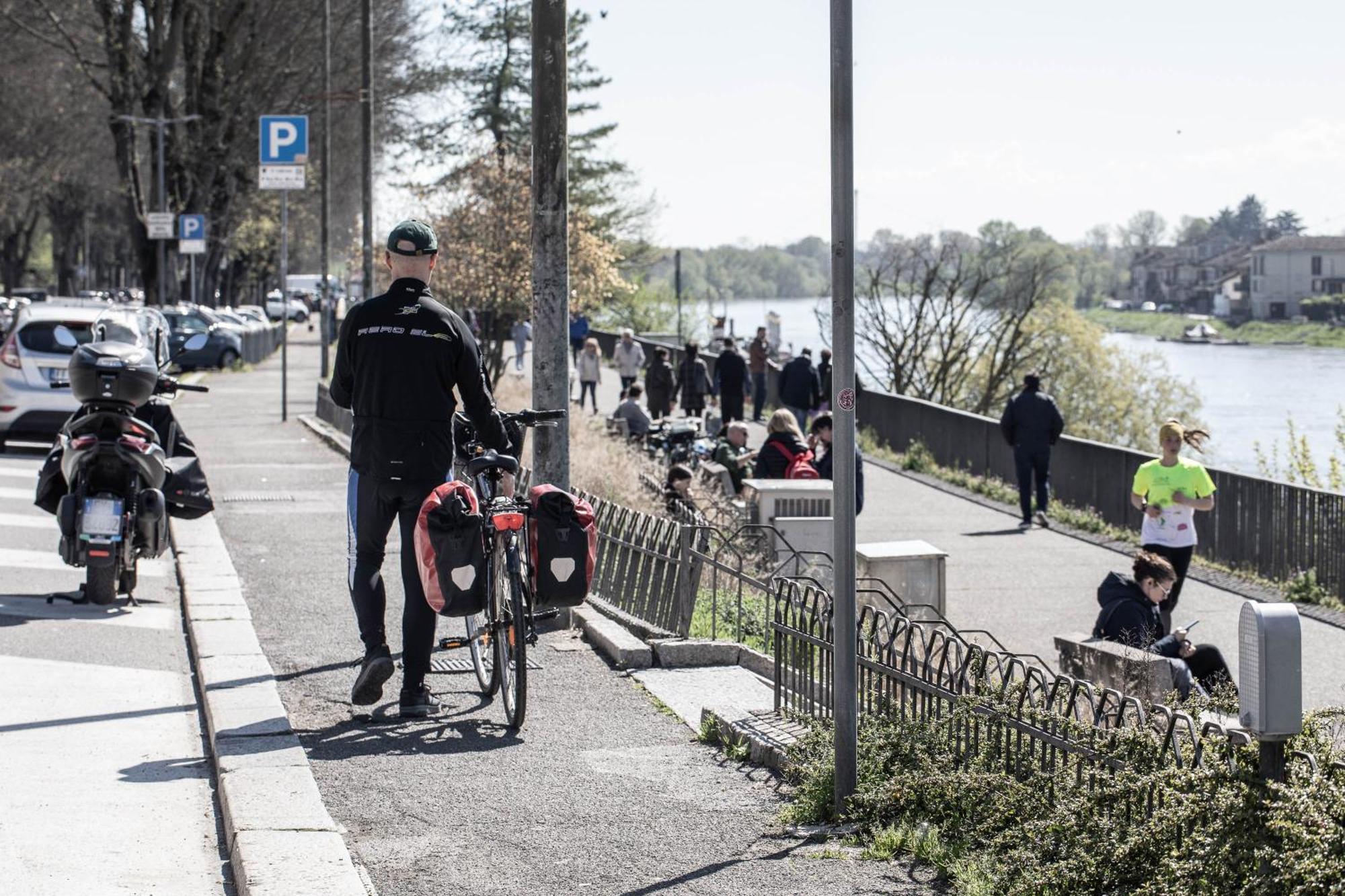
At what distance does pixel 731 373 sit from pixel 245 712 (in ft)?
68.2

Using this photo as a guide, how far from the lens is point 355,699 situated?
23.3 ft

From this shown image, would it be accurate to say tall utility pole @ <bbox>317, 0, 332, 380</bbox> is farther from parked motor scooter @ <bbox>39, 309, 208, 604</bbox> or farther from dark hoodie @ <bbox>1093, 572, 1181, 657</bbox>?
dark hoodie @ <bbox>1093, 572, 1181, 657</bbox>

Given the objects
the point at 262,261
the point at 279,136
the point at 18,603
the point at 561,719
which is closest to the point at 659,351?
the point at 279,136

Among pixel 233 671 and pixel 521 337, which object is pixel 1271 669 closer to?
pixel 233 671

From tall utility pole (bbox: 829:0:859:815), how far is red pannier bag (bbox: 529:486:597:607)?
147cm

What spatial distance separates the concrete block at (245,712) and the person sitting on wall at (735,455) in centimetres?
1083

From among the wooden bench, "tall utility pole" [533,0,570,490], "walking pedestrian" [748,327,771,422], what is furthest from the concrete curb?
"walking pedestrian" [748,327,771,422]

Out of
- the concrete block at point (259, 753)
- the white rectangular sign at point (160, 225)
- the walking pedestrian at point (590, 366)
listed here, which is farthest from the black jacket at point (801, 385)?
the concrete block at point (259, 753)

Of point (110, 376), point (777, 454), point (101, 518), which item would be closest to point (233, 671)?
point (101, 518)

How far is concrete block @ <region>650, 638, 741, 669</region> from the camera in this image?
841 cm

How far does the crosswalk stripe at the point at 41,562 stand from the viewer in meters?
11.6

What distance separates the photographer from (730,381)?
90.3ft

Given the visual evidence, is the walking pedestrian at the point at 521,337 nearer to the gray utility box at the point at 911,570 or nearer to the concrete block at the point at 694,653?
the gray utility box at the point at 911,570

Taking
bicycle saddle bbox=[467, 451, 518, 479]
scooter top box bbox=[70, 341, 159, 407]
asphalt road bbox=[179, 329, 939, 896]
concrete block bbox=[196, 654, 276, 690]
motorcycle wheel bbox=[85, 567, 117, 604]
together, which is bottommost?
asphalt road bbox=[179, 329, 939, 896]
